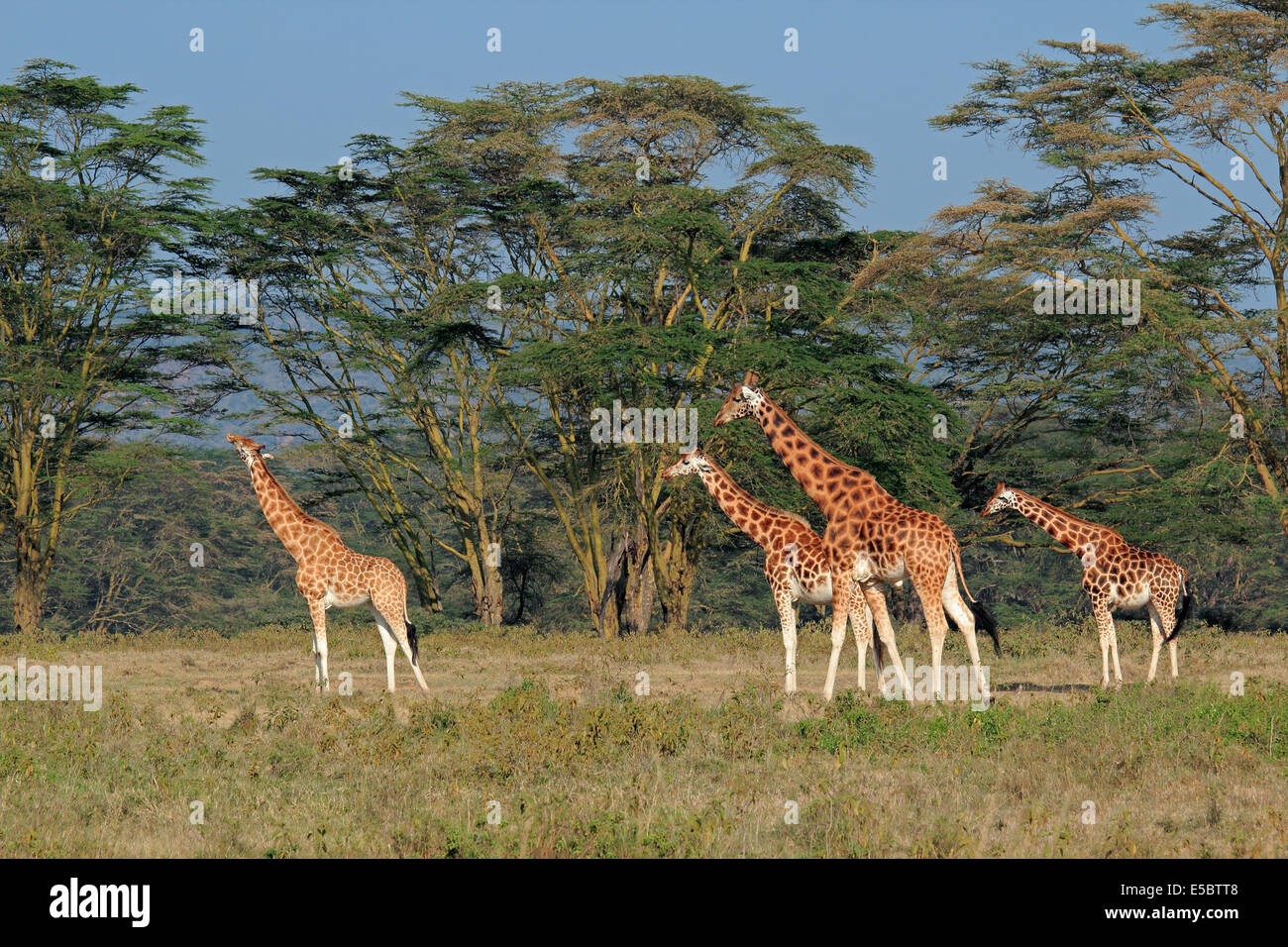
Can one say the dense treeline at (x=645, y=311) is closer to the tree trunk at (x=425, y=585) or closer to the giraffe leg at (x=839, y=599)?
the tree trunk at (x=425, y=585)

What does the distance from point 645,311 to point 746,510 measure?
14383 millimetres

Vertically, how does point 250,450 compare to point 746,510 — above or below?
above

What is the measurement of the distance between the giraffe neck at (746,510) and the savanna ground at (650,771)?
1861 millimetres

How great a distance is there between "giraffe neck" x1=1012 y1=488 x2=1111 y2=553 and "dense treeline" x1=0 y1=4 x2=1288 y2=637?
8083 mm

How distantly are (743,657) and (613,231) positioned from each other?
9.09 m

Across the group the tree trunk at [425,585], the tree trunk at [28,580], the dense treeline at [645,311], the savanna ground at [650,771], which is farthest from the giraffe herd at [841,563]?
the tree trunk at [425,585]

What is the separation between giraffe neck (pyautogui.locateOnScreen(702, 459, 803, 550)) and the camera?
15.6 meters

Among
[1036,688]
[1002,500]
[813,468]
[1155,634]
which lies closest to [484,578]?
[1002,500]

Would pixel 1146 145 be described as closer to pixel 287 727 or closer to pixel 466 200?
pixel 466 200

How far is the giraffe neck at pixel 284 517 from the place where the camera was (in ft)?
50.4

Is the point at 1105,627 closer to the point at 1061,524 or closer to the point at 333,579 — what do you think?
the point at 1061,524

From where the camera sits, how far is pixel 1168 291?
2772cm

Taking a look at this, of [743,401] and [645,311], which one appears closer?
[743,401]

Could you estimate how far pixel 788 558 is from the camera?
15047 mm
